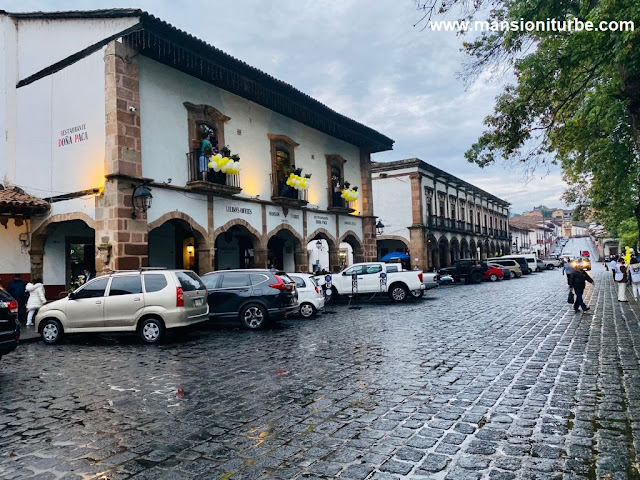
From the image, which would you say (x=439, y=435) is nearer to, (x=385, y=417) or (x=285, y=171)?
(x=385, y=417)

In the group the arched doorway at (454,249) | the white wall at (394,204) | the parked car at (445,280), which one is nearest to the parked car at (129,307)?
the parked car at (445,280)

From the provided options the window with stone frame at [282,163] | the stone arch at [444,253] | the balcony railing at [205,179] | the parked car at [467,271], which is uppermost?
the window with stone frame at [282,163]

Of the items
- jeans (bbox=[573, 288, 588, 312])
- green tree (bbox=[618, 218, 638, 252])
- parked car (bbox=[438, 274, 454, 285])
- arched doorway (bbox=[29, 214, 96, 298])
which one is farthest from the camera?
green tree (bbox=[618, 218, 638, 252])

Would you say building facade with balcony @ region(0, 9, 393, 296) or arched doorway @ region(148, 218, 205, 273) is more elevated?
building facade with balcony @ region(0, 9, 393, 296)

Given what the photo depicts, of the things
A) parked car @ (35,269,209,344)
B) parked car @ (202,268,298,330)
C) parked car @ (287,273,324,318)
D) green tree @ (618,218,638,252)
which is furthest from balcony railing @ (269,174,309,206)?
green tree @ (618,218,638,252)

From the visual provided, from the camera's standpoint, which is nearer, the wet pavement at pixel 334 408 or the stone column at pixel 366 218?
the wet pavement at pixel 334 408

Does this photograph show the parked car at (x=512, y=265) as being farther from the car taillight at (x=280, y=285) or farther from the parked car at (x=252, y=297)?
the parked car at (x=252, y=297)

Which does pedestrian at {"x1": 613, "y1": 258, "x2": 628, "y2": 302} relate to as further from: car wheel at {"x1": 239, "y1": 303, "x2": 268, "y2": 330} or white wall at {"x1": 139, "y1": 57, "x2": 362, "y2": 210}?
white wall at {"x1": 139, "y1": 57, "x2": 362, "y2": 210}

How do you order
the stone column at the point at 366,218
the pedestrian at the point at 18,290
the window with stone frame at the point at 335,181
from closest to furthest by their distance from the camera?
1. the pedestrian at the point at 18,290
2. the window with stone frame at the point at 335,181
3. the stone column at the point at 366,218

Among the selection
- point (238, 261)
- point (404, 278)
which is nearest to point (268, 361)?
point (404, 278)

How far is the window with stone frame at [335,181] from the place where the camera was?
2391 cm

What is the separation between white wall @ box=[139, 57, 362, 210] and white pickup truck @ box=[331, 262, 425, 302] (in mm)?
4744

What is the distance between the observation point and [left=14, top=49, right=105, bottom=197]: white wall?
14.3m

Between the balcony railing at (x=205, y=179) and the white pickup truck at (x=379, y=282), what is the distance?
610cm
